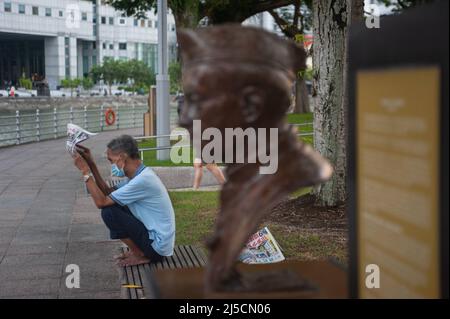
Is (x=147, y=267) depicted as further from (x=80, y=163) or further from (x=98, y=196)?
(x=80, y=163)

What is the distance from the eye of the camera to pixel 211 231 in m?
8.52

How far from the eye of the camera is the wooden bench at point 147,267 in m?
5.51

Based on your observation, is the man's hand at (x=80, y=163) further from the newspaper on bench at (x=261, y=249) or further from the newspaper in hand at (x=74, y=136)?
the newspaper on bench at (x=261, y=249)

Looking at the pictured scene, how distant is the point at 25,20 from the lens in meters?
71.0

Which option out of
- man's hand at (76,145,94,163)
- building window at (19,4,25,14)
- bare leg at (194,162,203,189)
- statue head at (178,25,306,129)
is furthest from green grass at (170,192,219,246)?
building window at (19,4,25,14)

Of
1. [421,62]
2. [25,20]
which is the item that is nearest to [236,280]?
[421,62]

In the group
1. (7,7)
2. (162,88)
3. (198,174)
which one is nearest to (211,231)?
(198,174)

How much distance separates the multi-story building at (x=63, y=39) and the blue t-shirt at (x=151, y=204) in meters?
63.0

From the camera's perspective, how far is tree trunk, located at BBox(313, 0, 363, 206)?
29.7 feet

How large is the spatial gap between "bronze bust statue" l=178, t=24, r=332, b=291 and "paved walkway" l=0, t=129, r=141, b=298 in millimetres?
2480

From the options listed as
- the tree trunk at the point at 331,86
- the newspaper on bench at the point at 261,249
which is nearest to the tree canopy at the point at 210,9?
the tree trunk at the point at 331,86

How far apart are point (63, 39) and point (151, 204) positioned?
75509 mm

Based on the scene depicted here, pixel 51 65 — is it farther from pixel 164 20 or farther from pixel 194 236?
pixel 194 236

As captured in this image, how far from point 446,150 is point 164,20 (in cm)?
1286
